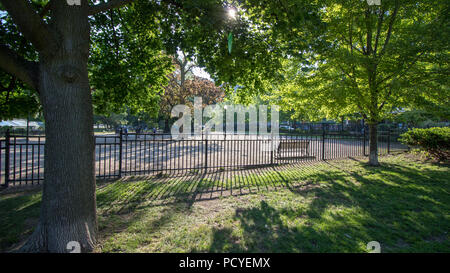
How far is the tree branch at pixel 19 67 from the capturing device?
2.87m

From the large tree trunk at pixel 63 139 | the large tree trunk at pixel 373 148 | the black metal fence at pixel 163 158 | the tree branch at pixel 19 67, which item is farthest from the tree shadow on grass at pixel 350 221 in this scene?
the tree branch at pixel 19 67

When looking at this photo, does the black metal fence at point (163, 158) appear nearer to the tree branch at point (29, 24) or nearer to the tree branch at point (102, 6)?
the tree branch at point (29, 24)

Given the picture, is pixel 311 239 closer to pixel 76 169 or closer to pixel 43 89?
pixel 76 169

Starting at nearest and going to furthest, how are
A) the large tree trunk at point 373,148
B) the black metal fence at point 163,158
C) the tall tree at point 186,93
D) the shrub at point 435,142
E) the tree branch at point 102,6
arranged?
the tree branch at point 102,6, the black metal fence at point 163,158, the large tree trunk at point 373,148, the shrub at point 435,142, the tall tree at point 186,93

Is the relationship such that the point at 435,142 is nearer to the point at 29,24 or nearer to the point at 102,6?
the point at 102,6

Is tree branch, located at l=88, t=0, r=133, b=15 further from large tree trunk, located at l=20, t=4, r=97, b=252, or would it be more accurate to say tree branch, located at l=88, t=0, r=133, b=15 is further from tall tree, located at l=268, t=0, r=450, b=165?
tall tree, located at l=268, t=0, r=450, b=165

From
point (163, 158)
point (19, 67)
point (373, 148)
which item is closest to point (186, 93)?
point (163, 158)

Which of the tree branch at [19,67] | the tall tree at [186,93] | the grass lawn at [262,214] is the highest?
the tall tree at [186,93]

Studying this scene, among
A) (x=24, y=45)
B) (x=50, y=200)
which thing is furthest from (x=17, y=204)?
(x=24, y=45)

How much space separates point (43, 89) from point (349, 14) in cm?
1018

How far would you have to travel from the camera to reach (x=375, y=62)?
6.99m

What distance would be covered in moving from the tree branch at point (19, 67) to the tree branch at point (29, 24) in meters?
0.45

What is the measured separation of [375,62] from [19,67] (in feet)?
30.9

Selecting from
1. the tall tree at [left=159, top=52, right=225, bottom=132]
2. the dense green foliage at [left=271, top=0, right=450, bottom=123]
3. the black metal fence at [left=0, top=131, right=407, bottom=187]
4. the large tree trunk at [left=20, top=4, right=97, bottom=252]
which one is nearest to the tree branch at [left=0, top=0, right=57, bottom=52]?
the large tree trunk at [left=20, top=4, right=97, bottom=252]
